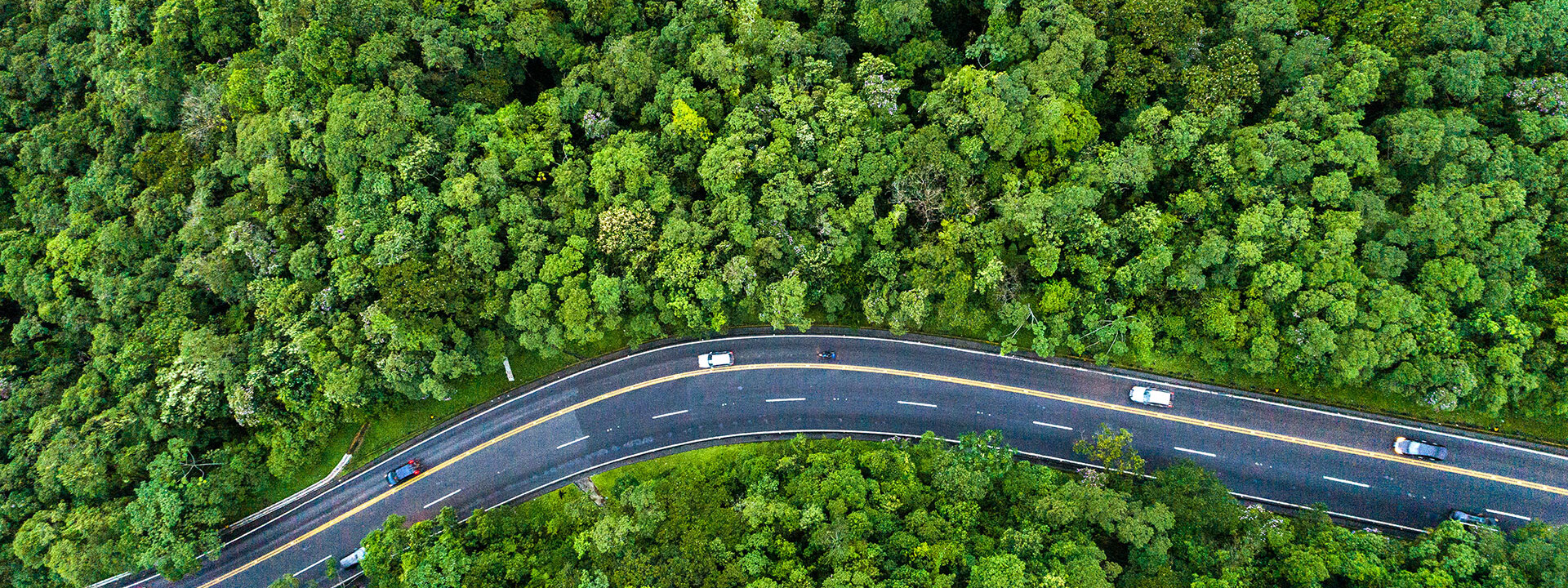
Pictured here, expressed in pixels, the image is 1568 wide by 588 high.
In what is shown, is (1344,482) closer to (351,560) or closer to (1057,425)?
(1057,425)

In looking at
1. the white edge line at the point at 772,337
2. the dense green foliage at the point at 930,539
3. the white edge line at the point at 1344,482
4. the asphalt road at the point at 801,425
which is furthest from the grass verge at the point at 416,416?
the white edge line at the point at 1344,482

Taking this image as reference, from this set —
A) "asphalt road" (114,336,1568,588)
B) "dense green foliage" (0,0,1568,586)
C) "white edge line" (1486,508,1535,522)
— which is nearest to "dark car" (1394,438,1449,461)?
"asphalt road" (114,336,1568,588)

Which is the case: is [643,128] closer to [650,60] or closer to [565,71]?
[650,60]

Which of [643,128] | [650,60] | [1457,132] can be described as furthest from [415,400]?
[1457,132]

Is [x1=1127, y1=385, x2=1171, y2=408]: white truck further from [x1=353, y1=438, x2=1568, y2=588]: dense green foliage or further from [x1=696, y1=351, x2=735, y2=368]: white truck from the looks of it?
[x1=696, y1=351, x2=735, y2=368]: white truck

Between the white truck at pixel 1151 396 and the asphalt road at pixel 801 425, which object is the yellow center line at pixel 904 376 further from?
the white truck at pixel 1151 396

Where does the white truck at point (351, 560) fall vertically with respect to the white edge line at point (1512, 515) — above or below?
below
